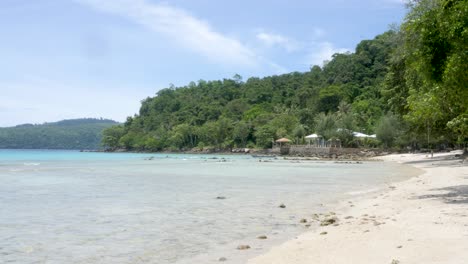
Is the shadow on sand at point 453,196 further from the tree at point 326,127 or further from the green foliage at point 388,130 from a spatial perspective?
the tree at point 326,127

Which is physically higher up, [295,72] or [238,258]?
[295,72]

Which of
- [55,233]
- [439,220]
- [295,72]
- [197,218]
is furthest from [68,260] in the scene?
[295,72]

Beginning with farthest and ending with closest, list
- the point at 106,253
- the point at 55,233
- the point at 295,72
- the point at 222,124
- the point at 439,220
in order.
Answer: the point at 295,72
the point at 222,124
the point at 55,233
the point at 439,220
the point at 106,253

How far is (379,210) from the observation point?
11766 millimetres

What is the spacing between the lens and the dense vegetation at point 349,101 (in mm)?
11625

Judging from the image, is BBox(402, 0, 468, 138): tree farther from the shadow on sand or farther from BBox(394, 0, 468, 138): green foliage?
the shadow on sand

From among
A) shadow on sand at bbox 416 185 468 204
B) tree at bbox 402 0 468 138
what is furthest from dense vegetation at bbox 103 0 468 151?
shadow on sand at bbox 416 185 468 204

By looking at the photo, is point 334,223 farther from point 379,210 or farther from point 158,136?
point 158,136

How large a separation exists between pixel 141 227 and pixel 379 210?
6373mm

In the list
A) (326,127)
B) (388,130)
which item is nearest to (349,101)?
(326,127)

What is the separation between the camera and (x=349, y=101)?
103 metres

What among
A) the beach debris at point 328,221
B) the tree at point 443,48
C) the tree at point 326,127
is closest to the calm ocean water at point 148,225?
the beach debris at point 328,221

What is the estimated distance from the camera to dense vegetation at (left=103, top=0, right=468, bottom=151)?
11.6m

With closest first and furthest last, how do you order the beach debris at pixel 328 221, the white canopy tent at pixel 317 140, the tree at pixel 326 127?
the beach debris at pixel 328 221
the tree at pixel 326 127
the white canopy tent at pixel 317 140
